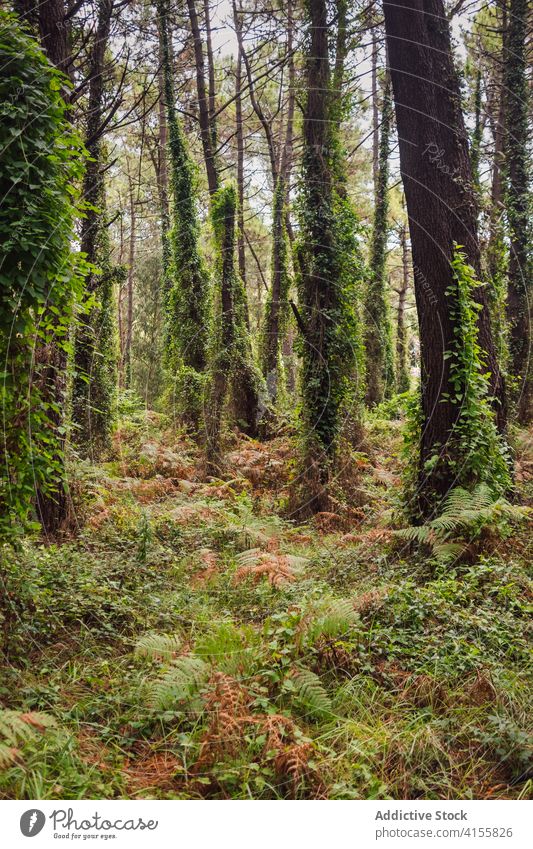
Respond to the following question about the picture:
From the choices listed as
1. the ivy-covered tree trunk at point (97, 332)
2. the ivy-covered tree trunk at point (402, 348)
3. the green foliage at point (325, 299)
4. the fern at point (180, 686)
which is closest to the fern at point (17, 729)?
the fern at point (180, 686)

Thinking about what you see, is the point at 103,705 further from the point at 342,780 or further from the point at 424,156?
the point at 424,156

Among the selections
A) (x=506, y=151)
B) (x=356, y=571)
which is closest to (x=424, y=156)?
(x=356, y=571)

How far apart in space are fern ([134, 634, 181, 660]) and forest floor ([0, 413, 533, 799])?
0.05 feet

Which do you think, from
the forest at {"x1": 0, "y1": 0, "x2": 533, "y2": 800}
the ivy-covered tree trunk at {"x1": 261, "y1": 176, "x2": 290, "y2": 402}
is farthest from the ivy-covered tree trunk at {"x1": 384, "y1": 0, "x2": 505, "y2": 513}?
the ivy-covered tree trunk at {"x1": 261, "y1": 176, "x2": 290, "y2": 402}

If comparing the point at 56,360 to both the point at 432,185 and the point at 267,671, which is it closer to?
the point at 267,671

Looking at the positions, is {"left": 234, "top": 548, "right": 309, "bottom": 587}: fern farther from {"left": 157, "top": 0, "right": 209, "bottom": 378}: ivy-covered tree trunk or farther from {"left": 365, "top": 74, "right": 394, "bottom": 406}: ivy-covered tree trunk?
{"left": 365, "top": 74, "right": 394, "bottom": 406}: ivy-covered tree trunk

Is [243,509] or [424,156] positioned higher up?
[424,156]

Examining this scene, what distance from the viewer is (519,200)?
1362 centimetres

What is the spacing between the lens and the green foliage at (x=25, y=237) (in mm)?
4070

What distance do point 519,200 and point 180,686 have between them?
45.9ft

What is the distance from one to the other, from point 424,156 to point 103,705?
6.15m

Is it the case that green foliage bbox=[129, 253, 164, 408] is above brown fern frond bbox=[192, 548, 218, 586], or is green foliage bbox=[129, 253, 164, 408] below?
above

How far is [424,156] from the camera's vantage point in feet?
20.7

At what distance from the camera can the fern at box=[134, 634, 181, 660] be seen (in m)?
3.92
